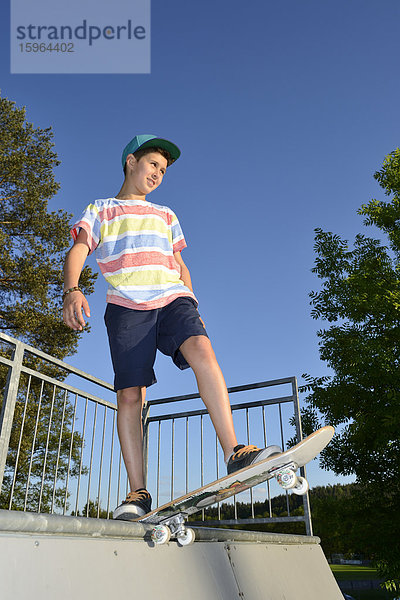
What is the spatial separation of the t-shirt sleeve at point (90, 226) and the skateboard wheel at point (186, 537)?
156cm

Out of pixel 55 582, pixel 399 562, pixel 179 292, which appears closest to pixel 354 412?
pixel 399 562

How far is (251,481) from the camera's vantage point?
1.76 meters

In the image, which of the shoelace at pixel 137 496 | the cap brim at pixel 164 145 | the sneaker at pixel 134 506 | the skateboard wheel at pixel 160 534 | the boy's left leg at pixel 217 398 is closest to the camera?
the skateboard wheel at pixel 160 534

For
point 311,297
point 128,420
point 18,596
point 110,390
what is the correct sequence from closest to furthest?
1. point 18,596
2. point 128,420
3. point 110,390
4. point 311,297

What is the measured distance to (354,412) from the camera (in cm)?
1179

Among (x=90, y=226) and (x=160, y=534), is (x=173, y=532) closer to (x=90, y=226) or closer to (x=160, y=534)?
(x=160, y=534)

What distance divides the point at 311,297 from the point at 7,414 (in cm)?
1208

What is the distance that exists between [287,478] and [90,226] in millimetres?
1654

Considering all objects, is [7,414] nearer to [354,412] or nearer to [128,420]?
[128,420]

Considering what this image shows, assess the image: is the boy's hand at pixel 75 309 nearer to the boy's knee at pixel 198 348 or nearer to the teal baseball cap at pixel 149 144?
the boy's knee at pixel 198 348

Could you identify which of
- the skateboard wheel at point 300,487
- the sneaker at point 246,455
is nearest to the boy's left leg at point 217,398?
the sneaker at point 246,455

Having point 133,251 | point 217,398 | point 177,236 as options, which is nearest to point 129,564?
point 217,398

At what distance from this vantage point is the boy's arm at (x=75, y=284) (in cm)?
220

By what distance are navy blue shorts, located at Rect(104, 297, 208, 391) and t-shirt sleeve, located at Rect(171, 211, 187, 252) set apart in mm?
520
